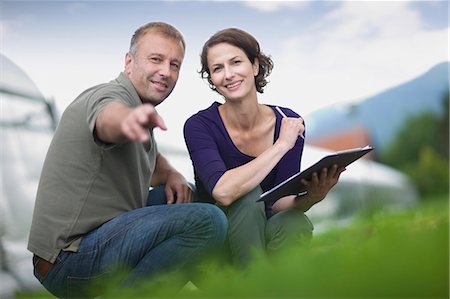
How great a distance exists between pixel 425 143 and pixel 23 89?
1882 millimetres

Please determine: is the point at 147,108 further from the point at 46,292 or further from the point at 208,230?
the point at 46,292

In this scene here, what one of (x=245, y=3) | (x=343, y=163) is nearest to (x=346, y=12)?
(x=245, y=3)

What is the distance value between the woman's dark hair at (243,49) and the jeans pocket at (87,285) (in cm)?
55

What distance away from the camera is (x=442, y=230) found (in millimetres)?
1492

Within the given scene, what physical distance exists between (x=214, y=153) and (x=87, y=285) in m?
0.40

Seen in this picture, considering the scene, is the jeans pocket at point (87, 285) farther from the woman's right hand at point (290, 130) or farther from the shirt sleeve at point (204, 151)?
the woman's right hand at point (290, 130)

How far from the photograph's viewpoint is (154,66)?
157 centimetres

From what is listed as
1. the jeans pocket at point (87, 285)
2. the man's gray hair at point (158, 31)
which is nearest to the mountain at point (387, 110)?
the man's gray hair at point (158, 31)

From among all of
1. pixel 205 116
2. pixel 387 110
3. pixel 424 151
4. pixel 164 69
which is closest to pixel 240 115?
pixel 205 116

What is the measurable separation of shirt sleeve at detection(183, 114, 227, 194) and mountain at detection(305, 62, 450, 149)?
905 millimetres

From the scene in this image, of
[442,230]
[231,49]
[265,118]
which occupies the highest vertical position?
[231,49]

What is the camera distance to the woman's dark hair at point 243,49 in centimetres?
166

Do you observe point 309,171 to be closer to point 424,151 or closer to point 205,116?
point 205,116

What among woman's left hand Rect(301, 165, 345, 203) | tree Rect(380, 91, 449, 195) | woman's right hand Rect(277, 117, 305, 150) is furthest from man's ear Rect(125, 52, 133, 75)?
tree Rect(380, 91, 449, 195)
